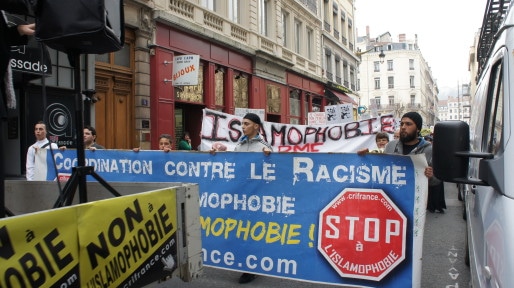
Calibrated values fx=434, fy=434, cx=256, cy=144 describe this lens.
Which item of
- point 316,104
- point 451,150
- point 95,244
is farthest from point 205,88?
point 451,150

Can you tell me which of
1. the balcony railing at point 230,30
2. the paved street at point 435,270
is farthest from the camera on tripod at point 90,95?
the paved street at point 435,270

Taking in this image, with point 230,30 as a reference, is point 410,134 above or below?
below

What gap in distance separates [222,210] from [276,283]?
1082 millimetres

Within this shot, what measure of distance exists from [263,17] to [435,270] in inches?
690

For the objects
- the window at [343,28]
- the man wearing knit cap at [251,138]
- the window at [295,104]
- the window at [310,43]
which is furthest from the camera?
the window at [343,28]

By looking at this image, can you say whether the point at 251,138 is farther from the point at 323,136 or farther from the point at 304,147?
the point at 323,136

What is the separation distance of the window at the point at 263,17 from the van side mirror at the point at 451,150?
18823 mm

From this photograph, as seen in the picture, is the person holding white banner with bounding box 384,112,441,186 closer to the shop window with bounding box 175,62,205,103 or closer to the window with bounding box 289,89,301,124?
the shop window with bounding box 175,62,205,103

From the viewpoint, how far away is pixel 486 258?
218 cm

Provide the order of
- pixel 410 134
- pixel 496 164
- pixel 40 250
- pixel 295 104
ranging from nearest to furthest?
pixel 40 250 < pixel 496 164 < pixel 410 134 < pixel 295 104

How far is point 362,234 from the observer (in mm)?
3898

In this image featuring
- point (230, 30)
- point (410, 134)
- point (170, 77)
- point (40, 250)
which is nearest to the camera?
point (40, 250)

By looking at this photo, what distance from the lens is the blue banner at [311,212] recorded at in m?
3.80

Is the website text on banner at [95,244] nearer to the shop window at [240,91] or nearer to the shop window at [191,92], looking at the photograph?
the shop window at [191,92]
